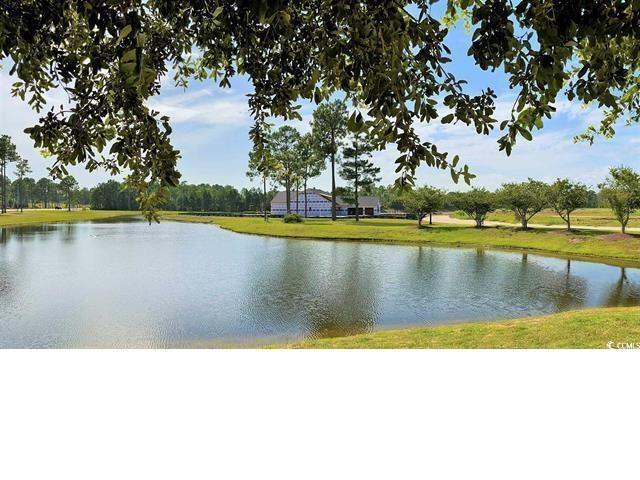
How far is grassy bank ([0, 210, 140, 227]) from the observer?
696 cm

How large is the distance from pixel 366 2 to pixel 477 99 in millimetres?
426

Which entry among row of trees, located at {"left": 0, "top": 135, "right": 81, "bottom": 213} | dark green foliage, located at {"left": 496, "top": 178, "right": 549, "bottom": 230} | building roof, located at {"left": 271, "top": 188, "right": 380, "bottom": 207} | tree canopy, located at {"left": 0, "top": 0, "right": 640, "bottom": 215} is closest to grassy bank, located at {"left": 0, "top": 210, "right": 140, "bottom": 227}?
row of trees, located at {"left": 0, "top": 135, "right": 81, "bottom": 213}

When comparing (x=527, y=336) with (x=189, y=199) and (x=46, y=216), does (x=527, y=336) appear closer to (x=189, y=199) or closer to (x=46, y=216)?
(x=189, y=199)

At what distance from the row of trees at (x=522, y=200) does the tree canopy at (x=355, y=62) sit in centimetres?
1107

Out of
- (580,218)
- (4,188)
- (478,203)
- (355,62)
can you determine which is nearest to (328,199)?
(478,203)

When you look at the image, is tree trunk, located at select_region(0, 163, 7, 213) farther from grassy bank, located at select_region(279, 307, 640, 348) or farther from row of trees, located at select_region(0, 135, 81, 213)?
grassy bank, located at select_region(279, 307, 640, 348)

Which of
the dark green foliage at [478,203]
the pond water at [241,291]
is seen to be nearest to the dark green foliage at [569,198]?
the dark green foliage at [478,203]

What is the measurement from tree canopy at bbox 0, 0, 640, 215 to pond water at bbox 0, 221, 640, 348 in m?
4.14

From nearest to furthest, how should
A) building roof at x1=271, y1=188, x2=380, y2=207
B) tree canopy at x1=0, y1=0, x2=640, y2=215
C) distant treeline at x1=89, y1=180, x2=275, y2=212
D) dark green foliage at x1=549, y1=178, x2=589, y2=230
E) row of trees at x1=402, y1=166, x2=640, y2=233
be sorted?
1. tree canopy at x1=0, y1=0, x2=640, y2=215
2. distant treeline at x1=89, y1=180, x2=275, y2=212
3. building roof at x1=271, y1=188, x2=380, y2=207
4. row of trees at x1=402, y1=166, x2=640, y2=233
5. dark green foliage at x1=549, y1=178, x2=589, y2=230

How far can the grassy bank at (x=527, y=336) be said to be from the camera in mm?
4379

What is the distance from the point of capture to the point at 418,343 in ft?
15.0

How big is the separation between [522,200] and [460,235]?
3.32 metres
